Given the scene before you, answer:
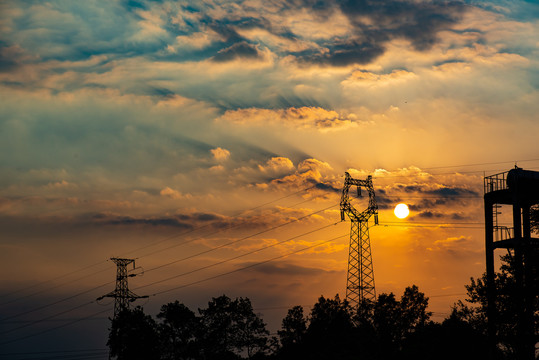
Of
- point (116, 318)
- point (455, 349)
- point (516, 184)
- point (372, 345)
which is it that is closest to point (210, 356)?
point (116, 318)

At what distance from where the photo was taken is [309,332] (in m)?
91.2

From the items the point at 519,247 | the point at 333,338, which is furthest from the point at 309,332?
the point at 519,247

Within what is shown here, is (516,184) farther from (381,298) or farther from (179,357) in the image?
(179,357)

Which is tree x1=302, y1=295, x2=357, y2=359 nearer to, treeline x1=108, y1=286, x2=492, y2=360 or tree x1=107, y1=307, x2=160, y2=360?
treeline x1=108, y1=286, x2=492, y2=360

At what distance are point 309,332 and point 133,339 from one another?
98.5ft

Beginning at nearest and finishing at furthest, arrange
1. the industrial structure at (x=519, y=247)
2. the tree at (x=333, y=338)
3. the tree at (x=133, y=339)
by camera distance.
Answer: the industrial structure at (x=519, y=247)
the tree at (x=333, y=338)
the tree at (x=133, y=339)

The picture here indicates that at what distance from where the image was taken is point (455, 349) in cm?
6359

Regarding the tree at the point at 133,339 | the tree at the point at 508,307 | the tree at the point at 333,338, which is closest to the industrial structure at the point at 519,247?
the tree at the point at 508,307

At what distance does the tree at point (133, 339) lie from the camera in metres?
97.8

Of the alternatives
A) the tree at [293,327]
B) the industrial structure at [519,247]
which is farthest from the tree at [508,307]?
the tree at [293,327]

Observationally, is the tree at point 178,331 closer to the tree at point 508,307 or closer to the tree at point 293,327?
the tree at point 293,327

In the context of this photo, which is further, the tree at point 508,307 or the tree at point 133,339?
the tree at point 133,339

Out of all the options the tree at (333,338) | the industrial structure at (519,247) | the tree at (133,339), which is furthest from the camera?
the tree at (133,339)

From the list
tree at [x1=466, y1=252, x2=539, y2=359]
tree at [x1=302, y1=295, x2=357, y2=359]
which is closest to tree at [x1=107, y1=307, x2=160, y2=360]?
tree at [x1=302, y1=295, x2=357, y2=359]
